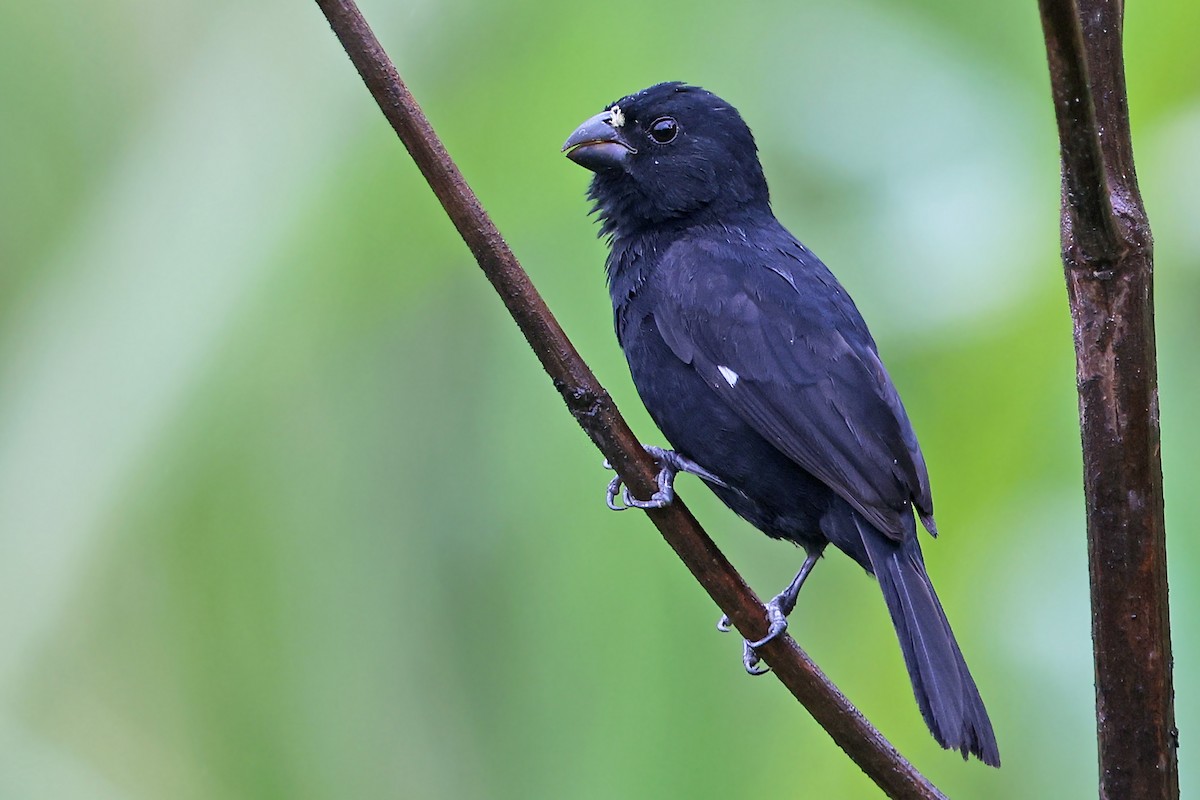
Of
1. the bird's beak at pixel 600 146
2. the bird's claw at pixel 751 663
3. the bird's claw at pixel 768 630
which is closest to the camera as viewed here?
the bird's claw at pixel 768 630

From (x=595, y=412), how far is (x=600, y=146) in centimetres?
117

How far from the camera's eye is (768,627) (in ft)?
5.86

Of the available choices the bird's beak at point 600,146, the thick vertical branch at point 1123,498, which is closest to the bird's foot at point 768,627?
the thick vertical branch at point 1123,498

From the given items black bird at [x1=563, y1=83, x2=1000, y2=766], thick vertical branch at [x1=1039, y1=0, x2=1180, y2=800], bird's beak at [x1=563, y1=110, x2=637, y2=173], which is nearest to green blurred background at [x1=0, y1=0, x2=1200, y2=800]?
black bird at [x1=563, y1=83, x2=1000, y2=766]

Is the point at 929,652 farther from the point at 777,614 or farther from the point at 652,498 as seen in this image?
the point at 652,498

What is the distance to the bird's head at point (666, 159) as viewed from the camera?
2.81m

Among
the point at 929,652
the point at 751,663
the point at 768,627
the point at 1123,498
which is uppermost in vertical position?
the point at 1123,498

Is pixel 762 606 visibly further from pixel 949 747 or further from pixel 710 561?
pixel 949 747

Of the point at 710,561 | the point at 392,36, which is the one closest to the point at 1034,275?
the point at 710,561

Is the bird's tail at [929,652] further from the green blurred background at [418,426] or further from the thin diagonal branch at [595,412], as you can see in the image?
the thin diagonal branch at [595,412]

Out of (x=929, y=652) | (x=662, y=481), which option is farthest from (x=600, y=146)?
(x=929, y=652)

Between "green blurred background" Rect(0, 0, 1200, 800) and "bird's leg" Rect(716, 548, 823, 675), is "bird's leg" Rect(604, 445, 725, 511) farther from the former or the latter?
"bird's leg" Rect(716, 548, 823, 675)

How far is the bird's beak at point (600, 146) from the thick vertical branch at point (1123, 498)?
1385 mm

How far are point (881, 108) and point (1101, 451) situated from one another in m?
0.84
